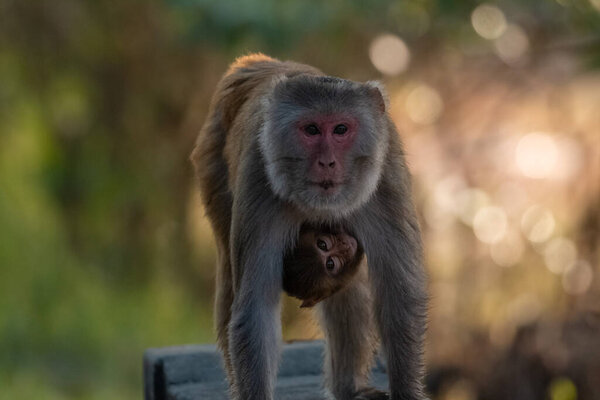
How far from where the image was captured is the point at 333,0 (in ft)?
30.2

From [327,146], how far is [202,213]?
2.61 metres

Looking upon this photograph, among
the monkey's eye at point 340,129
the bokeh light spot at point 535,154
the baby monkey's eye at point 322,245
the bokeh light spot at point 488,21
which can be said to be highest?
the bokeh light spot at point 488,21

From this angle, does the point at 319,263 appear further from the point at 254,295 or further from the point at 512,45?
the point at 512,45

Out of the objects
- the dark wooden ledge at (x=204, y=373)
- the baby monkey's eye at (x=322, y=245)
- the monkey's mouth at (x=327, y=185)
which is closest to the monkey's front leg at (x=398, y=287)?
the baby monkey's eye at (x=322, y=245)

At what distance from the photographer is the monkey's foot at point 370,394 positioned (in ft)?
17.8

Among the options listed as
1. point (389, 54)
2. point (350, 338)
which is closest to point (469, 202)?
point (389, 54)

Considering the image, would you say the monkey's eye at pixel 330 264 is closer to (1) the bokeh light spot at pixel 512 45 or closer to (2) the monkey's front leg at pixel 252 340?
(2) the monkey's front leg at pixel 252 340

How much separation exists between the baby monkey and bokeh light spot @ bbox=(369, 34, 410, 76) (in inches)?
224

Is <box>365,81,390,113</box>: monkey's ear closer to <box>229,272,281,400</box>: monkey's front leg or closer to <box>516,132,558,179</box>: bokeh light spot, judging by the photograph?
<box>229,272,281,400</box>: monkey's front leg

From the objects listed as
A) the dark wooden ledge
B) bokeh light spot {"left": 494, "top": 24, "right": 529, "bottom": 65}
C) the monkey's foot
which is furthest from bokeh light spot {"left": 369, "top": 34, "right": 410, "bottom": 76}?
the monkey's foot

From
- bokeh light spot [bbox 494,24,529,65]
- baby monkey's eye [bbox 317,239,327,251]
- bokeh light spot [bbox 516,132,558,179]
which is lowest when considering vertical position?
baby monkey's eye [bbox 317,239,327,251]

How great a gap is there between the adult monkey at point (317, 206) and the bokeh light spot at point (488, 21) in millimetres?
4648

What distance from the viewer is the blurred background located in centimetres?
904

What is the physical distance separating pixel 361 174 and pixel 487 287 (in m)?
4.98
